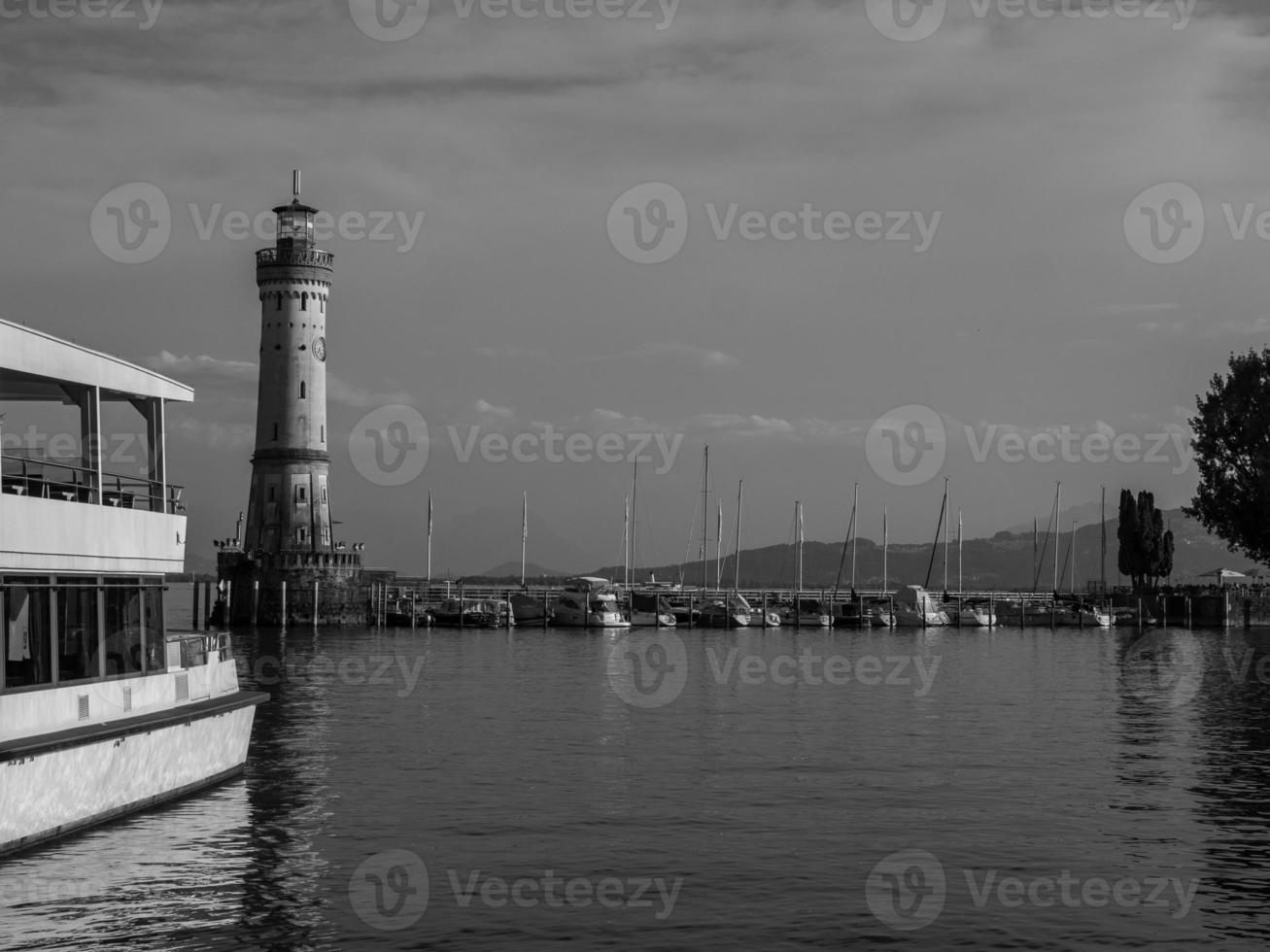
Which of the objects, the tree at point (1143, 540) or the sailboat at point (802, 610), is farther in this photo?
the tree at point (1143, 540)

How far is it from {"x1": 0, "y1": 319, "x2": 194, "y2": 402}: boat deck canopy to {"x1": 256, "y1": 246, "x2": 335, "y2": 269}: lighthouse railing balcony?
70.6 metres

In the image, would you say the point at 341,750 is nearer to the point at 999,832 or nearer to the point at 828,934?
the point at 999,832

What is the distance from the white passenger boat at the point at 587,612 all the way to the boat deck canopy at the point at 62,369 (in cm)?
8525

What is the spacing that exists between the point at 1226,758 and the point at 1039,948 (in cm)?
1841

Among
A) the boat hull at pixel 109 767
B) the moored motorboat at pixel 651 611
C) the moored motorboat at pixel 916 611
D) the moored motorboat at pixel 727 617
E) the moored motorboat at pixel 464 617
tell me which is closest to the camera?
the boat hull at pixel 109 767

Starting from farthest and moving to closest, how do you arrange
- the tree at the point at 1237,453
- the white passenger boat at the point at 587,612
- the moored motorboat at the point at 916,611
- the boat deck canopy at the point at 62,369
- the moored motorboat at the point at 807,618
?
the moored motorboat at the point at 916,611 → the moored motorboat at the point at 807,618 → the white passenger boat at the point at 587,612 → the tree at the point at 1237,453 → the boat deck canopy at the point at 62,369

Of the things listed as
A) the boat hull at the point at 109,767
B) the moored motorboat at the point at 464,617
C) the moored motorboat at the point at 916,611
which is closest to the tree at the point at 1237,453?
the moored motorboat at the point at 916,611

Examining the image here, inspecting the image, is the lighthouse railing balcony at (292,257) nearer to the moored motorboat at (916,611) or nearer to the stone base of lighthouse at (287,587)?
the stone base of lighthouse at (287,587)

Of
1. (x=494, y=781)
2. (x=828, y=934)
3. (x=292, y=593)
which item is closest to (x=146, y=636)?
(x=494, y=781)

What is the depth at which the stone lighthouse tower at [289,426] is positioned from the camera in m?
94.8

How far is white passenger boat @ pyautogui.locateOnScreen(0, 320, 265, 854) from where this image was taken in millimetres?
20469

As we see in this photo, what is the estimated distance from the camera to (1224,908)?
66.1ft

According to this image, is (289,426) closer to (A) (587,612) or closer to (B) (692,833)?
(A) (587,612)

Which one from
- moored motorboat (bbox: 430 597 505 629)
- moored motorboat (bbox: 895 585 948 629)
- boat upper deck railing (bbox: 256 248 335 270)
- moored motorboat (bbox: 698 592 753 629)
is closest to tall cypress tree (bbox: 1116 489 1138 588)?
moored motorboat (bbox: 895 585 948 629)
